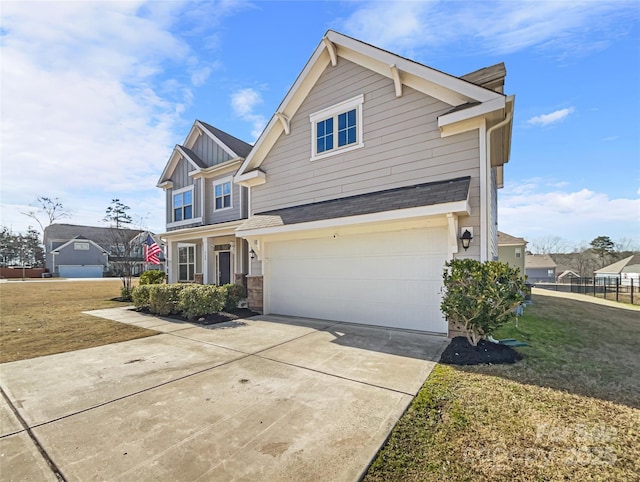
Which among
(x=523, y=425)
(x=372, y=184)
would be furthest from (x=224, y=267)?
(x=523, y=425)

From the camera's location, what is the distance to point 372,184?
800 centimetres

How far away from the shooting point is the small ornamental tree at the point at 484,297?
16.5ft

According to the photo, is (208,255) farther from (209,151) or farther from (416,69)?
(416,69)

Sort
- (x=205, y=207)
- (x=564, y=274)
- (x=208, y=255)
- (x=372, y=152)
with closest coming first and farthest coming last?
1. (x=372, y=152)
2. (x=208, y=255)
3. (x=205, y=207)
4. (x=564, y=274)

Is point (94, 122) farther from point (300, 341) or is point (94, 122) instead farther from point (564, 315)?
point (564, 315)

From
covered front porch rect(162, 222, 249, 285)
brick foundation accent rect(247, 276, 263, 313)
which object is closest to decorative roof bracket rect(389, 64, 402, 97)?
brick foundation accent rect(247, 276, 263, 313)

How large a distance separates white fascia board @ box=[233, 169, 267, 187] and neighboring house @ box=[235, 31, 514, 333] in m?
0.08

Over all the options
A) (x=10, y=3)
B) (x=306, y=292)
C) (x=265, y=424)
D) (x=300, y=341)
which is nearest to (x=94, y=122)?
(x=10, y=3)

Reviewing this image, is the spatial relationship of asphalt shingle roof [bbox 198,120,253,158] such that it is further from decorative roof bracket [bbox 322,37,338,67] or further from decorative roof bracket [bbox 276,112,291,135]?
decorative roof bracket [bbox 322,37,338,67]

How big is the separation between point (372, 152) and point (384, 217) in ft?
7.73

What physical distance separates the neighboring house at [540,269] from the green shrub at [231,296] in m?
50.0

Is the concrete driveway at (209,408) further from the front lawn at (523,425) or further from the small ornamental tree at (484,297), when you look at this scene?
the small ornamental tree at (484,297)

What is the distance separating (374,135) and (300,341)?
5716 mm

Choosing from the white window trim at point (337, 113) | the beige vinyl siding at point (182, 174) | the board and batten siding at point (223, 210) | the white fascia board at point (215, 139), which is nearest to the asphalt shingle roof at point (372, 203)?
the white window trim at point (337, 113)
